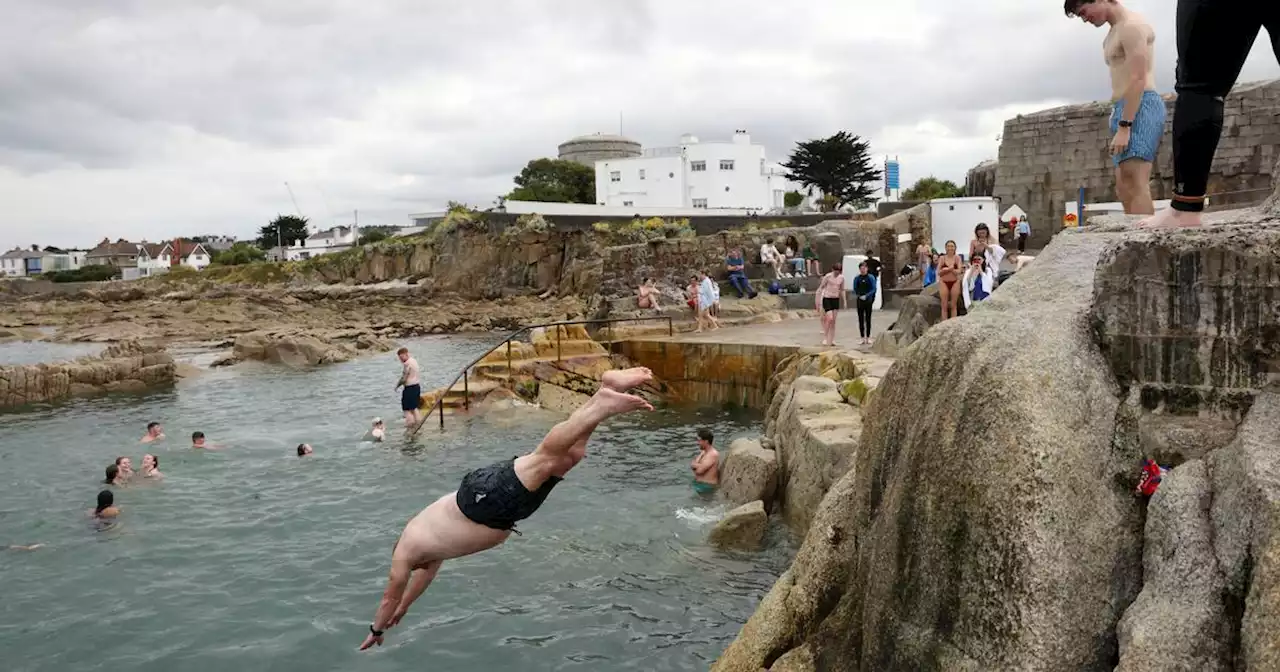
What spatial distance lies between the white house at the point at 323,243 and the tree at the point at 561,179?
81.3ft

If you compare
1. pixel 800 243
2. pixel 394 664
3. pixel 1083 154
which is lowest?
pixel 394 664

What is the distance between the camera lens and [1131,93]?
225 inches

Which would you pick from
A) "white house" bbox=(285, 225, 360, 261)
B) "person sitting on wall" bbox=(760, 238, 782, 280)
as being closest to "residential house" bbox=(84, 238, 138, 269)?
"white house" bbox=(285, 225, 360, 261)

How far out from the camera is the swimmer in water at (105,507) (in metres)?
12.1

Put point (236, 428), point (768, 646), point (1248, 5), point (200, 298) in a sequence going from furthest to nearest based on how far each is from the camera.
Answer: point (200, 298)
point (236, 428)
point (768, 646)
point (1248, 5)

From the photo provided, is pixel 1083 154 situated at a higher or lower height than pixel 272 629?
higher

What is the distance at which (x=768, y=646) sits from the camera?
546cm

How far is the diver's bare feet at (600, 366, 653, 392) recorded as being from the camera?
4633mm

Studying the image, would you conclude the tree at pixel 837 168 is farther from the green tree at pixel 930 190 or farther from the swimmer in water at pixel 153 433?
the swimmer in water at pixel 153 433

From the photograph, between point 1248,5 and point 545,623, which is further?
point 545,623

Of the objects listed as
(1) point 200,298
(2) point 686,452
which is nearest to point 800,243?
(2) point 686,452

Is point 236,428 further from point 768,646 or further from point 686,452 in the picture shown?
point 768,646

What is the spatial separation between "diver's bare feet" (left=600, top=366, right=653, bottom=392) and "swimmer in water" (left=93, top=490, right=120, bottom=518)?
10218mm

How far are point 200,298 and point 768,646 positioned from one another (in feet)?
167
